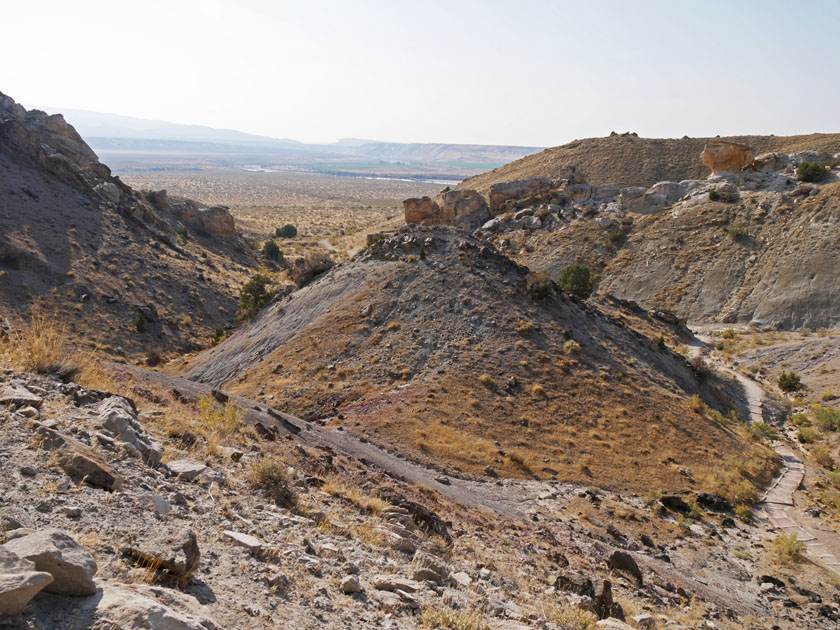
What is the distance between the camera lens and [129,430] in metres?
7.37

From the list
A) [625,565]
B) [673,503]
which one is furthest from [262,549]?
[673,503]

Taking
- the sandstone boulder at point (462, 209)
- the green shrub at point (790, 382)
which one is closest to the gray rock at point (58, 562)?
the green shrub at point (790, 382)

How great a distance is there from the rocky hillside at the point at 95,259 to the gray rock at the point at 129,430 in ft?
80.1

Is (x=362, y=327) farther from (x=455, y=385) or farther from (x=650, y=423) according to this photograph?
(x=650, y=423)

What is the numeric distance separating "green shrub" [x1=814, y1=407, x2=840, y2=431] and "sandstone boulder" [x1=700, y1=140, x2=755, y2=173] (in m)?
39.8

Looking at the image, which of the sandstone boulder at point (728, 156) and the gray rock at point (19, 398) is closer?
the gray rock at point (19, 398)

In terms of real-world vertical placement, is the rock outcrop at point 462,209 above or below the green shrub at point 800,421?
above

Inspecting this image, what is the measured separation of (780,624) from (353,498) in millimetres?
9980

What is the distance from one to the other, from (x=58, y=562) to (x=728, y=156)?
2641 inches

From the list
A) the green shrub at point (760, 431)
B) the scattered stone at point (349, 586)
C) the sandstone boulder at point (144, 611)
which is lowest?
the green shrub at point (760, 431)

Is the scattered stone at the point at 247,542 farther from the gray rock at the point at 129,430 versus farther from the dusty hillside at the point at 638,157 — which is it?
the dusty hillside at the point at 638,157

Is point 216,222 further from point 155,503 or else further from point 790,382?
point 155,503

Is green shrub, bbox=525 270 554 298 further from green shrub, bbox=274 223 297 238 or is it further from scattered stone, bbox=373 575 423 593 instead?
green shrub, bbox=274 223 297 238

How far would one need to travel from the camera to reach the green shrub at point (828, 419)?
24.7 m
